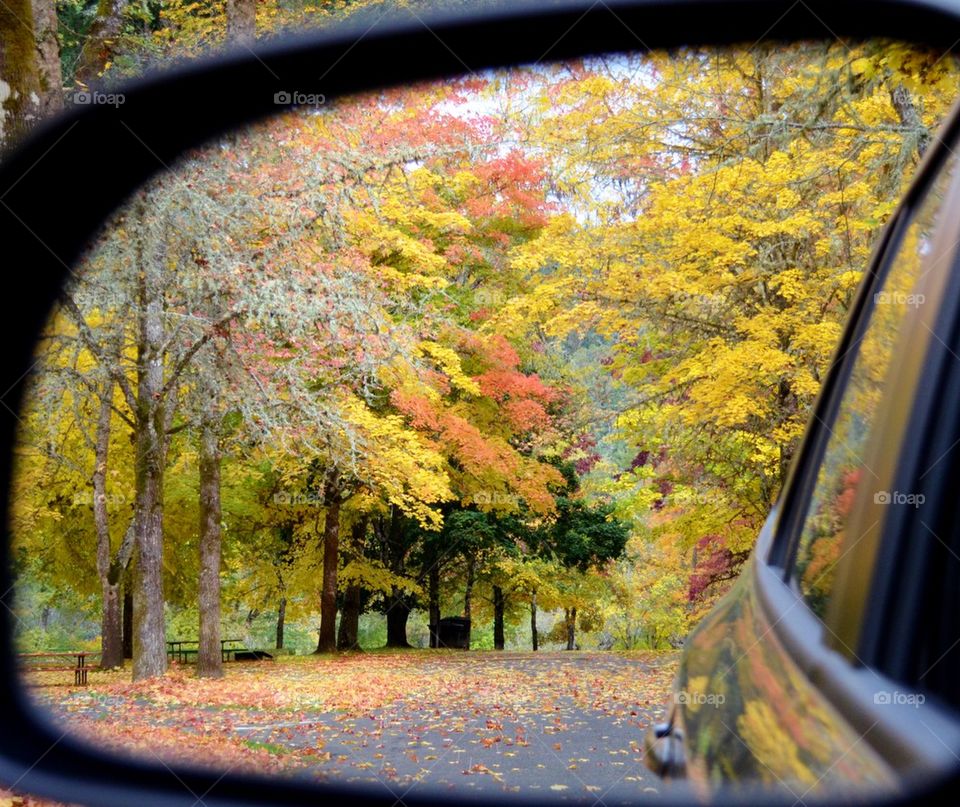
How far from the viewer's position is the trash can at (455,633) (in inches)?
1283

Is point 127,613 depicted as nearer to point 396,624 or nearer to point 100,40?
point 396,624

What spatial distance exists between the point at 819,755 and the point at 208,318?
12.0m

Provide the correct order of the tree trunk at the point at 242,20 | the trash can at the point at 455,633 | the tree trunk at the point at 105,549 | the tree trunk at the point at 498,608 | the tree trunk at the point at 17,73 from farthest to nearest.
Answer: the trash can at the point at 455,633, the tree trunk at the point at 498,608, the tree trunk at the point at 105,549, the tree trunk at the point at 242,20, the tree trunk at the point at 17,73

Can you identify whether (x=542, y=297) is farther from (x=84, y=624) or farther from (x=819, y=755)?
(x=84, y=624)

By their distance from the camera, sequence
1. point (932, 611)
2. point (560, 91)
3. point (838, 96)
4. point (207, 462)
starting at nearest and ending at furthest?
1. point (932, 611)
2. point (838, 96)
3. point (560, 91)
4. point (207, 462)

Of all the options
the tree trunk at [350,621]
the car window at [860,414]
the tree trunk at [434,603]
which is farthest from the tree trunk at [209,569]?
the car window at [860,414]

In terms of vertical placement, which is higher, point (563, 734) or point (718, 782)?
point (718, 782)

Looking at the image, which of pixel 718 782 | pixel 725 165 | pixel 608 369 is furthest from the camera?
pixel 608 369

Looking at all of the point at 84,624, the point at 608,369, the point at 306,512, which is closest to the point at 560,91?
the point at 608,369

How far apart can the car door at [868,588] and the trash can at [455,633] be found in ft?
104

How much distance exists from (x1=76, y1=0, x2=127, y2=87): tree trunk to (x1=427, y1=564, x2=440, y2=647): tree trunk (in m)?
18.6

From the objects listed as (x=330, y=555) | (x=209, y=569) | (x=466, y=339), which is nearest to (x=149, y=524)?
(x=209, y=569)

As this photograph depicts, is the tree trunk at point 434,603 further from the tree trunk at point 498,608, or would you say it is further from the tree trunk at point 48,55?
the tree trunk at point 48,55

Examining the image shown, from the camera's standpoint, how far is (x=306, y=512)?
25.8 metres
